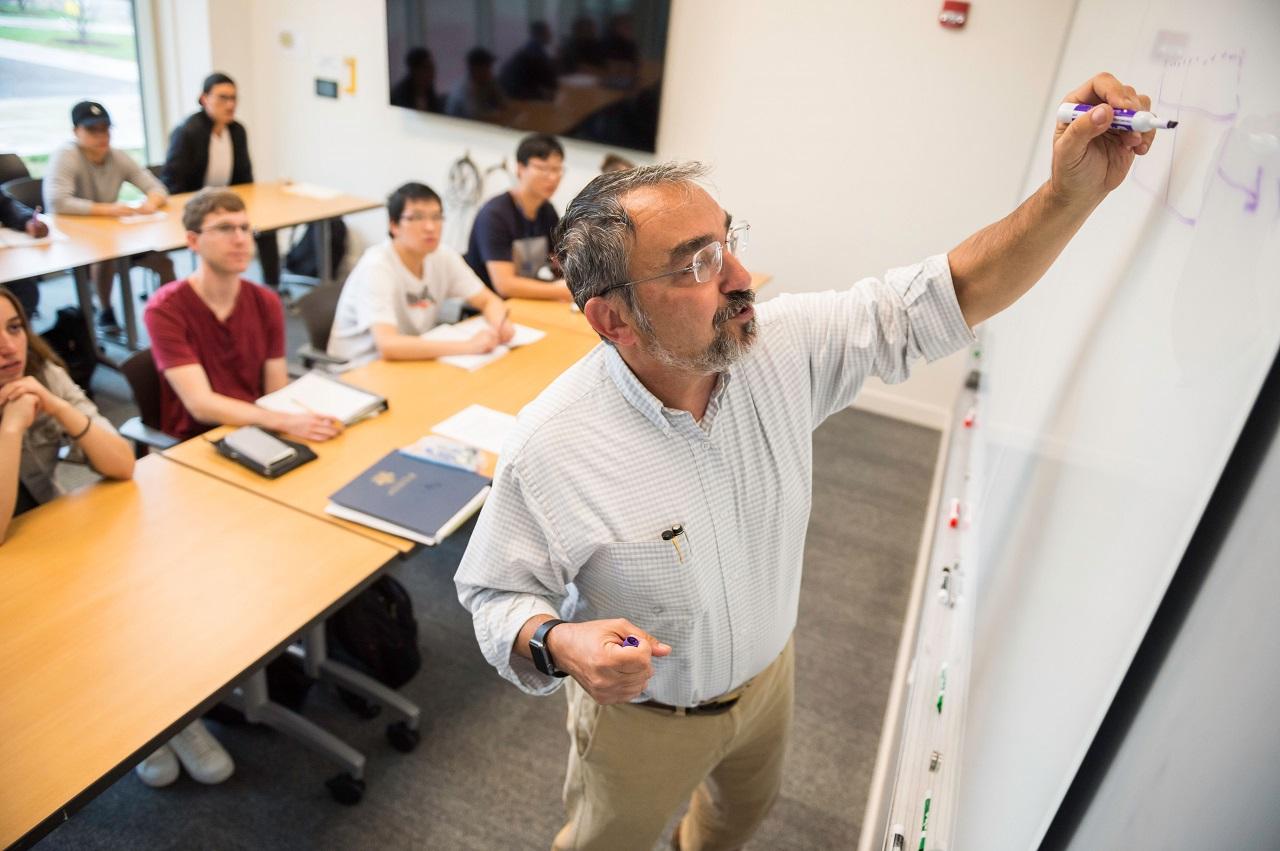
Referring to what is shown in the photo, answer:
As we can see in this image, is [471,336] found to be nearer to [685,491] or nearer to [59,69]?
[685,491]

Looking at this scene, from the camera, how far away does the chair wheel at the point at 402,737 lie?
7.66 ft

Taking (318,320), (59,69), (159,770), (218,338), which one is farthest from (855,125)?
(59,69)

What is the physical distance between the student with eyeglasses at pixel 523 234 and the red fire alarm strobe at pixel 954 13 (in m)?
2.03

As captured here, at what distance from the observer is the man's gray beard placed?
1.21m

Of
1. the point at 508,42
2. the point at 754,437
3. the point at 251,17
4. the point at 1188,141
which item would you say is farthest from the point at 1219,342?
the point at 251,17

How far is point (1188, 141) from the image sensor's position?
35.9 inches

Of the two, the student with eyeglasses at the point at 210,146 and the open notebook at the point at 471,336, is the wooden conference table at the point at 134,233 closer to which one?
the student with eyeglasses at the point at 210,146

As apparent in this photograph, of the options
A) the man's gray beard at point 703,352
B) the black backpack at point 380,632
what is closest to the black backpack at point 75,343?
the black backpack at point 380,632

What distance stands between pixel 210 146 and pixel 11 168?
3.31 ft

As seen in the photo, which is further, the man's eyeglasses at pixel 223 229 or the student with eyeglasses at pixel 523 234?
the student with eyeglasses at pixel 523 234

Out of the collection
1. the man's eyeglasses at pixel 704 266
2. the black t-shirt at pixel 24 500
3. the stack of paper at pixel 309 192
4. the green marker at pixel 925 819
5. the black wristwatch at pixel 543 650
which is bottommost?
the black t-shirt at pixel 24 500

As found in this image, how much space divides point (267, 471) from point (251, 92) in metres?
4.96

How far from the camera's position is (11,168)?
14.2 feet

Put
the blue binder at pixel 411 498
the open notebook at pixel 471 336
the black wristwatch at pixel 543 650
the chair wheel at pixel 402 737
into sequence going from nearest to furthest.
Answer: the black wristwatch at pixel 543 650 < the blue binder at pixel 411 498 < the chair wheel at pixel 402 737 < the open notebook at pixel 471 336
